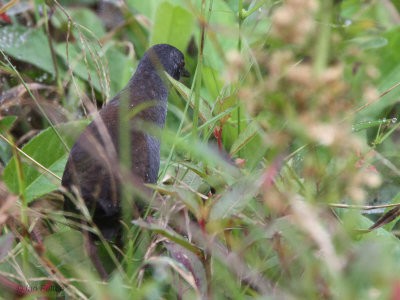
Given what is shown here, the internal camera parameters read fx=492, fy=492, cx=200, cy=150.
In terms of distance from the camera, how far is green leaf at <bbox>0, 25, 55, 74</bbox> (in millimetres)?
2389

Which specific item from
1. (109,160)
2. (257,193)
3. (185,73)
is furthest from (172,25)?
(257,193)

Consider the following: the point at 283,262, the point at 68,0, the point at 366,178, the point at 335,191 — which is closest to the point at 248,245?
the point at 283,262

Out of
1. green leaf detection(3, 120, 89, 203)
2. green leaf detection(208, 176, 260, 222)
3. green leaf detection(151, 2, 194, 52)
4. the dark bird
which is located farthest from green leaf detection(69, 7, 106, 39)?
green leaf detection(208, 176, 260, 222)

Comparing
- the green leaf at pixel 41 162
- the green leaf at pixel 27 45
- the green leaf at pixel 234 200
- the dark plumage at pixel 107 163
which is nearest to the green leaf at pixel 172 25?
the green leaf at pixel 27 45

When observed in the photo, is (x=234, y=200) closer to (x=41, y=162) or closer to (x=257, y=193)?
(x=257, y=193)

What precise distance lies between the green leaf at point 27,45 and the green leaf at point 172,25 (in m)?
0.56

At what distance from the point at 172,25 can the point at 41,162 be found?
95 centimetres

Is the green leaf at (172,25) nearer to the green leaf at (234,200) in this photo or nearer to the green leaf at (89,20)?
the green leaf at (89,20)

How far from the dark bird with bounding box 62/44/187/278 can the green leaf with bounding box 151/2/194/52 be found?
0.80m

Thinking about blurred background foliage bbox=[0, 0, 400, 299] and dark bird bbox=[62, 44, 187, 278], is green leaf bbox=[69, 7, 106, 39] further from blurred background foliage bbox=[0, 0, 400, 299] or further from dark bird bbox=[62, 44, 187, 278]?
dark bird bbox=[62, 44, 187, 278]

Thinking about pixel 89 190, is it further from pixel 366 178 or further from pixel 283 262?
pixel 366 178

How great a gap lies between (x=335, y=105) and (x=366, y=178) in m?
0.12

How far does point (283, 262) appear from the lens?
0.96 m

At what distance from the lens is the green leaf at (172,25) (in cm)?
229
